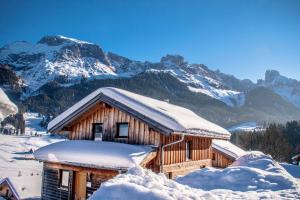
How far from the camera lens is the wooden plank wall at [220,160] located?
2336 cm

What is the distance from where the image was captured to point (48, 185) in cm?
1473

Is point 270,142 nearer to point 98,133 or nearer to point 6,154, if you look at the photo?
point 98,133

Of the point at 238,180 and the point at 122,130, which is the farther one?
the point at 122,130

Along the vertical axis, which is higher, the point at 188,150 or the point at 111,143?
the point at 111,143

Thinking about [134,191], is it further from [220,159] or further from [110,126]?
[220,159]

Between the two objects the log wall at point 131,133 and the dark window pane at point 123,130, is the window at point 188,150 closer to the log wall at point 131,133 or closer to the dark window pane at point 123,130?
the log wall at point 131,133

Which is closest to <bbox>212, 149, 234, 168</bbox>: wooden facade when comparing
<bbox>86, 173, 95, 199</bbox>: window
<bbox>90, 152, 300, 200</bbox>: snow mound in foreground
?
<bbox>90, 152, 300, 200</bbox>: snow mound in foreground

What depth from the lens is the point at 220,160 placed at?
2347 cm

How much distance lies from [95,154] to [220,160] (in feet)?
48.0

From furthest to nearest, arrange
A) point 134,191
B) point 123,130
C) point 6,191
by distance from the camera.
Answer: point 6,191, point 123,130, point 134,191

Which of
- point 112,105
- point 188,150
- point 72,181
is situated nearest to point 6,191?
point 72,181

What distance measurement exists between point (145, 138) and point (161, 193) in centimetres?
894

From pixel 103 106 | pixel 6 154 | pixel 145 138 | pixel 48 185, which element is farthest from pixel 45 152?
pixel 6 154

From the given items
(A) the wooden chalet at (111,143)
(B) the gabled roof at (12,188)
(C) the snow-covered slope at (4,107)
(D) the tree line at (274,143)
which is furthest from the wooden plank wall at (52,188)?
(D) the tree line at (274,143)
